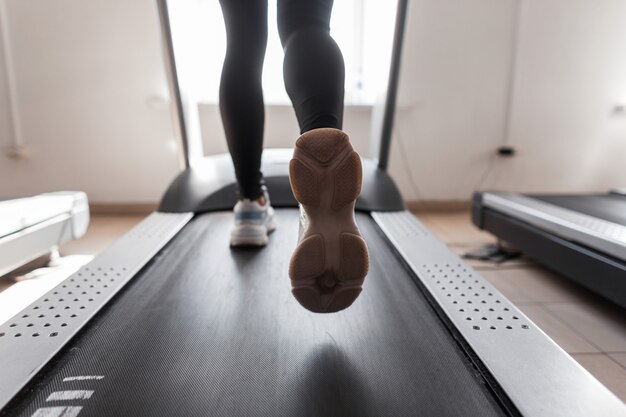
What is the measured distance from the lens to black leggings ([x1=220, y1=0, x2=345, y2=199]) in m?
0.66

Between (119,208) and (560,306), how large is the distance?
223cm

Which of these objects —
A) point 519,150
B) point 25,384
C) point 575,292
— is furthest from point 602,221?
point 25,384

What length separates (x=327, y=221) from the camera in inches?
23.6

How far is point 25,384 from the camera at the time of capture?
563mm

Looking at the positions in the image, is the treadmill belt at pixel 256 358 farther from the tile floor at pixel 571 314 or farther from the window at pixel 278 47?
the window at pixel 278 47

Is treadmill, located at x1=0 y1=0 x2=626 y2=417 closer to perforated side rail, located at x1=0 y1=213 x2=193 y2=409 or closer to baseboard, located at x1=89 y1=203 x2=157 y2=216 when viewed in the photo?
perforated side rail, located at x1=0 y1=213 x2=193 y2=409

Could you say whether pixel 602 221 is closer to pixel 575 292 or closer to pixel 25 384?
pixel 575 292

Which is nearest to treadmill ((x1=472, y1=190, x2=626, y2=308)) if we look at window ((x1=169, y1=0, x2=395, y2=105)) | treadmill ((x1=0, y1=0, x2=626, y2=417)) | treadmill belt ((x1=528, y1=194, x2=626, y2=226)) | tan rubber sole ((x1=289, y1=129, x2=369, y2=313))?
treadmill belt ((x1=528, y1=194, x2=626, y2=226))

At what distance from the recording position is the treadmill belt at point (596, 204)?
5.11ft

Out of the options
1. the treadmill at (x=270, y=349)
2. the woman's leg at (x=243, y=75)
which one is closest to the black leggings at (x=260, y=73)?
the woman's leg at (x=243, y=75)

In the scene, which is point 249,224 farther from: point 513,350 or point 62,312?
point 513,350

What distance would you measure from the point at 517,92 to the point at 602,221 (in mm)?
1297

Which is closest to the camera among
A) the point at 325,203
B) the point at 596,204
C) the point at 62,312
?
the point at 325,203

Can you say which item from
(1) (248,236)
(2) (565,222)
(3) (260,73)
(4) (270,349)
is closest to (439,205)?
(2) (565,222)
